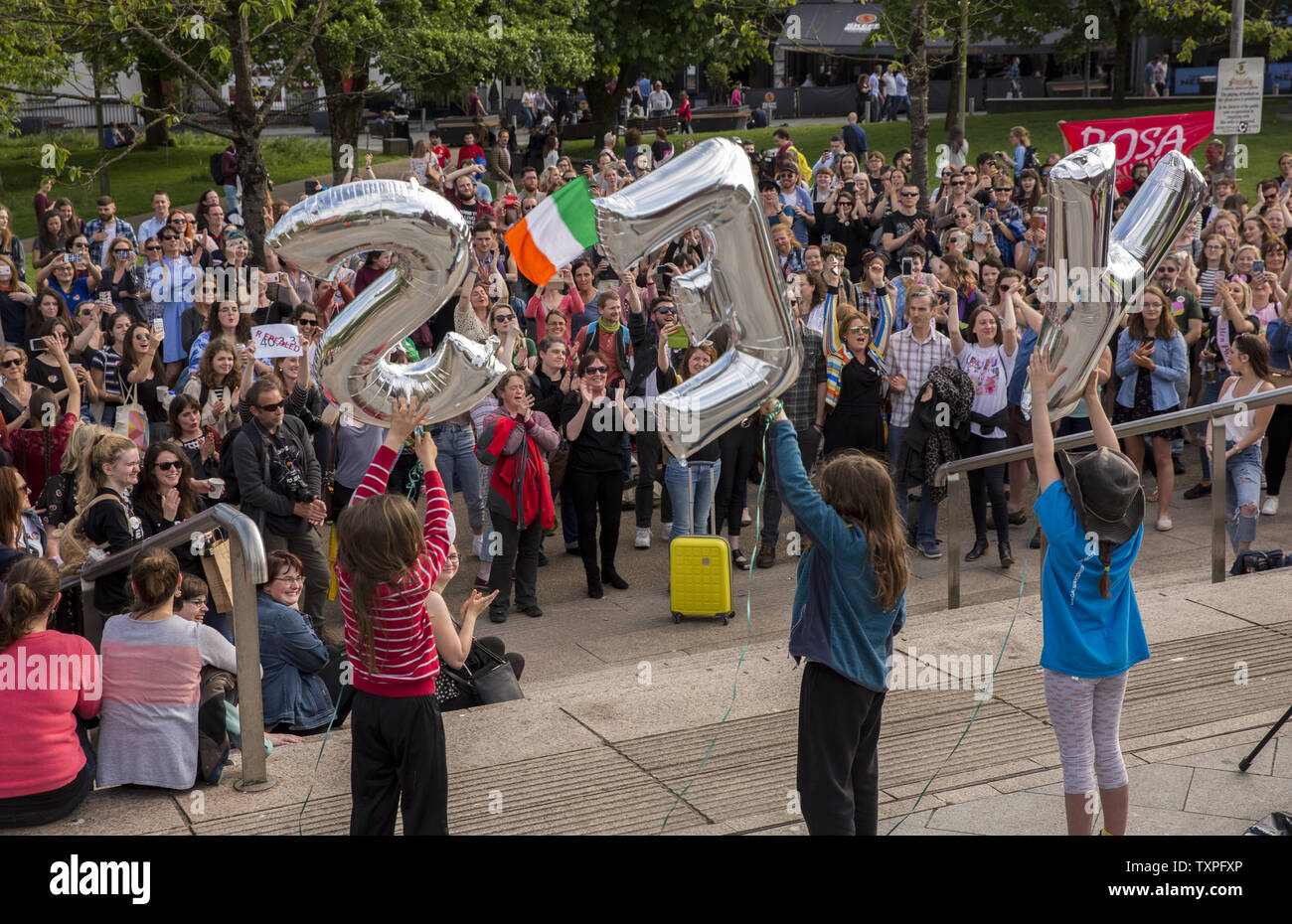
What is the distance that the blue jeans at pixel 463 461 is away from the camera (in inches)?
369

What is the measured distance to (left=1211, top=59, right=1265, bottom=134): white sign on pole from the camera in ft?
50.4

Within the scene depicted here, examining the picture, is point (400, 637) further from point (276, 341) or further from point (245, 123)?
point (245, 123)

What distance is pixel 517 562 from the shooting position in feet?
29.9

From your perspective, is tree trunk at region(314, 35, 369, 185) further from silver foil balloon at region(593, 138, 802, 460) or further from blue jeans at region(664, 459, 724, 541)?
silver foil balloon at region(593, 138, 802, 460)

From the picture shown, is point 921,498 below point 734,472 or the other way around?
below

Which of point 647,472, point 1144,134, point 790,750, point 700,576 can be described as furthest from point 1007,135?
point 790,750

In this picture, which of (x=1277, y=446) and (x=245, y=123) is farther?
(x=245, y=123)

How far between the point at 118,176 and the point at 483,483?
2076cm

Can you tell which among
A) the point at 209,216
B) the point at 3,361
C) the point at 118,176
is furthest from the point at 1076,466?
the point at 118,176

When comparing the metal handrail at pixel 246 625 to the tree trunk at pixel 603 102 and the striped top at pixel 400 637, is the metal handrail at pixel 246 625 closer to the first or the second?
the striped top at pixel 400 637

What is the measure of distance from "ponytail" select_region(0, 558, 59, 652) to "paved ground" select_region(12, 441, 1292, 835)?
79 cm

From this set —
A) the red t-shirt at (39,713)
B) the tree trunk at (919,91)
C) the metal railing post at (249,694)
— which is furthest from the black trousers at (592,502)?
the tree trunk at (919,91)

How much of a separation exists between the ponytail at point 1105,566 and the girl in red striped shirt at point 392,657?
88.2 inches

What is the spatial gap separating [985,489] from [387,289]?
21.8 ft
